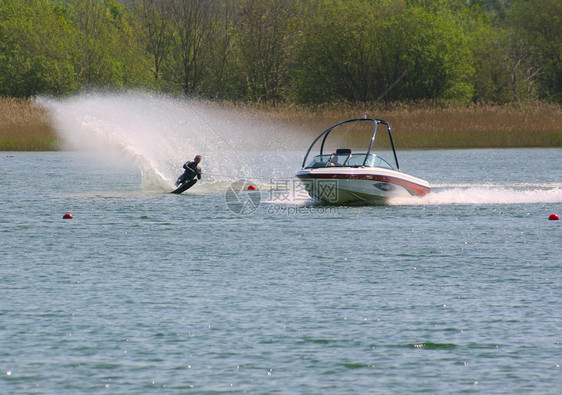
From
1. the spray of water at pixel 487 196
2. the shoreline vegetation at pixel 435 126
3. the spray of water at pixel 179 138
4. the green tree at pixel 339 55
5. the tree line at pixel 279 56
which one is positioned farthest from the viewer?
the green tree at pixel 339 55

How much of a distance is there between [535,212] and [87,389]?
1896 cm

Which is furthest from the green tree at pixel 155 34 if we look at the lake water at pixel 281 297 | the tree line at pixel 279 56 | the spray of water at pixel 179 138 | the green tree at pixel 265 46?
the lake water at pixel 281 297

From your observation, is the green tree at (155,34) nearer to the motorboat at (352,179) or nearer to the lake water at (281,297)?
the lake water at (281,297)

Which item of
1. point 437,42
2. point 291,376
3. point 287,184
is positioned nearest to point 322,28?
point 437,42

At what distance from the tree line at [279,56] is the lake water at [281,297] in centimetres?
4603

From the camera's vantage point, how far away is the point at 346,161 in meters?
25.8

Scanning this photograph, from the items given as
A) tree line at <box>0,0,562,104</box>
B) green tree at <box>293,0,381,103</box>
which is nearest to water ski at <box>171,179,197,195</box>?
tree line at <box>0,0,562,104</box>

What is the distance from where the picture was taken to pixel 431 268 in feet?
56.0

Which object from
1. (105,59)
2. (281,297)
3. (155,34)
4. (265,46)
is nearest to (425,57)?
(265,46)

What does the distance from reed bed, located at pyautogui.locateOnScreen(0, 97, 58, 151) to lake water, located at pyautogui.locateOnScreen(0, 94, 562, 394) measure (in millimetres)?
25278

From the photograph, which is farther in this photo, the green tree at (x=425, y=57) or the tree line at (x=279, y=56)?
the green tree at (x=425, y=57)

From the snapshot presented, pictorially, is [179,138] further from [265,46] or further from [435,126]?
[265,46]

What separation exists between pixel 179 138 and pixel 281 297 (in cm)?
2935

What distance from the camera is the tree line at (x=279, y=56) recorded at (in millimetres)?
72750
